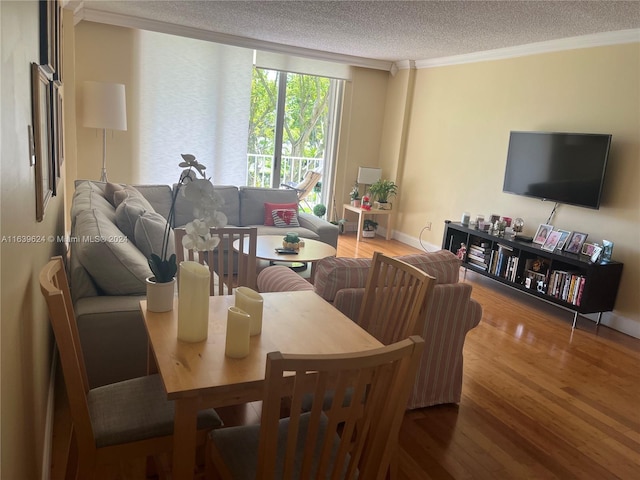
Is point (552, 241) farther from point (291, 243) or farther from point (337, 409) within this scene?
point (337, 409)

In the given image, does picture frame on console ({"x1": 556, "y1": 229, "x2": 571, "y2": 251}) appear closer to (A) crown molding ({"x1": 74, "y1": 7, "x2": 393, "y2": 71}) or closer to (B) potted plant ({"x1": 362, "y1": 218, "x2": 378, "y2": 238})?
(B) potted plant ({"x1": 362, "y1": 218, "x2": 378, "y2": 238})

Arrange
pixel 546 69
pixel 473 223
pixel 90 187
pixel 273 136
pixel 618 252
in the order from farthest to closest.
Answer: pixel 273 136 → pixel 473 223 → pixel 546 69 → pixel 618 252 → pixel 90 187

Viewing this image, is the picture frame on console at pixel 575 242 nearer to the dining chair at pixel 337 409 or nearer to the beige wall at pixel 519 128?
the beige wall at pixel 519 128

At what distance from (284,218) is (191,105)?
194cm

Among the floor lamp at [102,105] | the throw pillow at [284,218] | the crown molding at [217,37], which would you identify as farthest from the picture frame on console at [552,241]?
the floor lamp at [102,105]

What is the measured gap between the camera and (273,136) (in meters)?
6.59

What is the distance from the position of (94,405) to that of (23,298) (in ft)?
1.49

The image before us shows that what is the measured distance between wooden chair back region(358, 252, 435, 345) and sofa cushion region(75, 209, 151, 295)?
3.54ft

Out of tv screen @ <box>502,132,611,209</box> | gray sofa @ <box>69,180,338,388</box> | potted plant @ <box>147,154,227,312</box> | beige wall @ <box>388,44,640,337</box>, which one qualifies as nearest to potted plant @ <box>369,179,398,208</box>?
beige wall @ <box>388,44,640,337</box>

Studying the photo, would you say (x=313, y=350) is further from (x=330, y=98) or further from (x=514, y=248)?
(x=330, y=98)

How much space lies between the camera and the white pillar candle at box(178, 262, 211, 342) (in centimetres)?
150

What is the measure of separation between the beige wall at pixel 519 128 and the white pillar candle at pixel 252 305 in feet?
11.9

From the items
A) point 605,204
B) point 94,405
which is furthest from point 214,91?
point 94,405

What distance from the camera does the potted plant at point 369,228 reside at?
677cm
